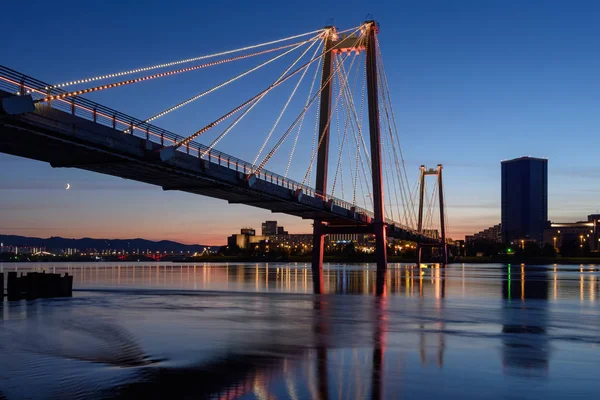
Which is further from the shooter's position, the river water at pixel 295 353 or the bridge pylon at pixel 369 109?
the bridge pylon at pixel 369 109

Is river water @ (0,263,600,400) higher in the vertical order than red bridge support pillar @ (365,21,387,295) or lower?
lower

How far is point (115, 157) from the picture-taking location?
3894 centimetres

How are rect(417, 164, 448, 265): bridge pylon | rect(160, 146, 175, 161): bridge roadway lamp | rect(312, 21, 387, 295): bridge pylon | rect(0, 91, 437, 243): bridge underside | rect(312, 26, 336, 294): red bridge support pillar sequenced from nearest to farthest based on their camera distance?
rect(0, 91, 437, 243): bridge underside < rect(160, 146, 175, 161): bridge roadway lamp < rect(312, 26, 336, 294): red bridge support pillar < rect(312, 21, 387, 295): bridge pylon < rect(417, 164, 448, 265): bridge pylon

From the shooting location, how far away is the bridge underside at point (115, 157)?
32.0 metres

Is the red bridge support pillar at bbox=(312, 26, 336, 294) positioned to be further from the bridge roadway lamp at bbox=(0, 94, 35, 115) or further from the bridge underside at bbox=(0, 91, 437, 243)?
the bridge roadway lamp at bbox=(0, 94, 35, 115)

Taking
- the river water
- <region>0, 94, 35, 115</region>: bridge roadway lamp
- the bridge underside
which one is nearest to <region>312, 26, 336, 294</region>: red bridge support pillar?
the bridge underside

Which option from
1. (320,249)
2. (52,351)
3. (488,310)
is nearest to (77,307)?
(52,351)

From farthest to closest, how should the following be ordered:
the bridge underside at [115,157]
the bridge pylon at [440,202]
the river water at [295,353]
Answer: the bridge pylon at [440,202], the bridge underside at [115,157], the river water at [295,353]

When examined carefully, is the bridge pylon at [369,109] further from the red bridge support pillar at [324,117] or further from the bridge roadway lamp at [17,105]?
the bridge roadway lamp at [17,105]

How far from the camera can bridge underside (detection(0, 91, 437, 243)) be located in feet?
105

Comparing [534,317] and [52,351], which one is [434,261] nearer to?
[534,317]

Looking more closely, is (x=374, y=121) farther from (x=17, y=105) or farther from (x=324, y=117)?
(x=17, y=105)

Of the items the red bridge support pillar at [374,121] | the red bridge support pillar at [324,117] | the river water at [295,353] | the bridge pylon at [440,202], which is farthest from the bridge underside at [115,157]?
the bridge pylon at [440,202]

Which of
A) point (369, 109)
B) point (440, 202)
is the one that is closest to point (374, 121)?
point (369, 109)
